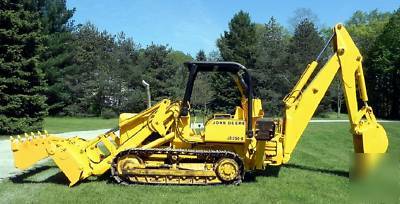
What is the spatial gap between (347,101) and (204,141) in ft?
11.8

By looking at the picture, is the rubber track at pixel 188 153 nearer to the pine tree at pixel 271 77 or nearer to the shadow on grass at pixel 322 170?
the shadow on grass at pixel 322 170

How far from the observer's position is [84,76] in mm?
51438

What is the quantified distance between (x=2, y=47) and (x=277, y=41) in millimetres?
38060

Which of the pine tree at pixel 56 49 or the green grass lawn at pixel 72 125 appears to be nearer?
the green grass lawn at pixel 72 125

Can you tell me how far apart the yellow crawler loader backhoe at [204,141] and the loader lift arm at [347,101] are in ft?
0.07

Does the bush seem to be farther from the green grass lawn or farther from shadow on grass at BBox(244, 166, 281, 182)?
shadow on grass at BBox(244, 166, 281, 182)

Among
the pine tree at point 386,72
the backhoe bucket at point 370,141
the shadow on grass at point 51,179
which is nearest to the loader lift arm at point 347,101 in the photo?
the backhoe bucket at point 370,141

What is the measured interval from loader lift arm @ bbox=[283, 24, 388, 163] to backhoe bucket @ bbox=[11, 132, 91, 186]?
463 cm

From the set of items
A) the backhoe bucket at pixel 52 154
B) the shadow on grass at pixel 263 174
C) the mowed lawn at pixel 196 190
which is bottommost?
the mowed lawn at pixel 196 190

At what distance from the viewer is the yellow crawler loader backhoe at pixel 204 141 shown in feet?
34.4

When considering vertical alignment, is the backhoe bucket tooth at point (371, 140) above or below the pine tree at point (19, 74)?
below

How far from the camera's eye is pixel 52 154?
414 inches

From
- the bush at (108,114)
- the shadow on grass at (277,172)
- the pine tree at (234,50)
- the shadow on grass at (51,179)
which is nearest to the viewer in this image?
the shadow on grass at (51,179)

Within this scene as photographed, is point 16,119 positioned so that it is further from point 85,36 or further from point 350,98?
point 85,36
